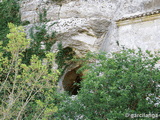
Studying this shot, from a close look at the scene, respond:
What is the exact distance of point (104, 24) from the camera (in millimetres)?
11352

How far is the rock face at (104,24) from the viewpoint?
34.5 feet

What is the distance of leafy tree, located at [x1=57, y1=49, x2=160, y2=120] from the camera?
6.02 metres

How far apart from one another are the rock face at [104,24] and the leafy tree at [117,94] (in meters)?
3.88

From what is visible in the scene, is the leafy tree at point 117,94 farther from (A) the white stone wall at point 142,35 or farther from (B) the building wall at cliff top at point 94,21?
(B) the building wall at cliff top at point 94,21

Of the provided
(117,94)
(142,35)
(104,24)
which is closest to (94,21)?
(104,24)

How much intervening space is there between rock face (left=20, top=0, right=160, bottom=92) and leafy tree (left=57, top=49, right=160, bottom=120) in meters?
3.88

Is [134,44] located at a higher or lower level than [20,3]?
lower

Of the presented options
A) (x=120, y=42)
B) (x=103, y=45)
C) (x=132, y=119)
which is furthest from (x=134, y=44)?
(x=132, y=119)

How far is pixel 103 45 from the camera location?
11109 millimetres

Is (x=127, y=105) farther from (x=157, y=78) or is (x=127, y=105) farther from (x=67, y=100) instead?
(x=67, y=100)

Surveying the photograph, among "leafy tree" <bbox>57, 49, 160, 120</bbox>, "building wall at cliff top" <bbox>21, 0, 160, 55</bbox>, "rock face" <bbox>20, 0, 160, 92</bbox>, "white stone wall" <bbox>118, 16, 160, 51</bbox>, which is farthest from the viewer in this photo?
"building wall at cliff top" <bbox>21, 0, 160, 55</bbox>

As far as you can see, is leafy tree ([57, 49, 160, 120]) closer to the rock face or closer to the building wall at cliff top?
the rock face

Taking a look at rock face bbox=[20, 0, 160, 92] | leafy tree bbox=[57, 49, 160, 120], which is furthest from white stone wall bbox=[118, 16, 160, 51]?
leafy tree bbox=[57, 49, 160, 120]

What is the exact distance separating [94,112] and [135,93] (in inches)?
41.2
